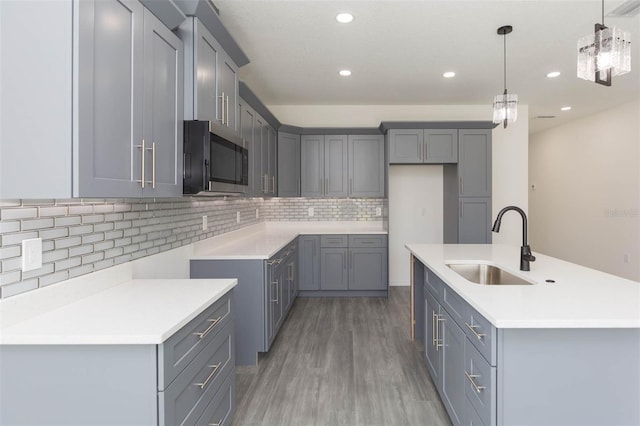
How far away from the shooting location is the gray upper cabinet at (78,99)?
45.9 inches

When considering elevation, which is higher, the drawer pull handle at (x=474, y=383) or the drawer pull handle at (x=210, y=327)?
the drawer pull handle at (x=210, y=327)

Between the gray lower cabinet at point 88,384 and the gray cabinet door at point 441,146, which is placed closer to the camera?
the gray lower cabinet at point 88,384

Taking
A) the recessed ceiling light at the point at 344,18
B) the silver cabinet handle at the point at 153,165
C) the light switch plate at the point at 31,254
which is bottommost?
the light switch plate at the point at 31,254

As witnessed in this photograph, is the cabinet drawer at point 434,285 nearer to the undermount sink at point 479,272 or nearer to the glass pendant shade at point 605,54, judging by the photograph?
the undermount sink at point 479,272

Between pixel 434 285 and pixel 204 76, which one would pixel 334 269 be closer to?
pixel 434 285

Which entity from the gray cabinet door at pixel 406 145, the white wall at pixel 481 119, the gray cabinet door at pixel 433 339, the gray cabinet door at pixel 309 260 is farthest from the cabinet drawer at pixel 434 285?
the white wall at pixel 481 119

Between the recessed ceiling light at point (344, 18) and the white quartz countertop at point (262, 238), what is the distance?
74.7 inches

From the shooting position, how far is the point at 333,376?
2686mm

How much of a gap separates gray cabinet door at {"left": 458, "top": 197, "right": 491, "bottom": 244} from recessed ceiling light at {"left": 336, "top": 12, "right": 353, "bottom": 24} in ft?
9.31

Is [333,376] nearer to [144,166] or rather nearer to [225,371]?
[225,371]

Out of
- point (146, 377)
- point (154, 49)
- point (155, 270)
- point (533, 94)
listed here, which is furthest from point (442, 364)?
point (533, 94)

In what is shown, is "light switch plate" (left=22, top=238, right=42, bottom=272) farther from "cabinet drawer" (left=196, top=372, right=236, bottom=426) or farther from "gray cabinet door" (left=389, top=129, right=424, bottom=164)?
"gray cabinet door" (left=389, top=129, right=424, bottom=164)

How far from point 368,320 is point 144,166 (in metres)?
3.02

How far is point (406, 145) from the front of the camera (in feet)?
15.6
